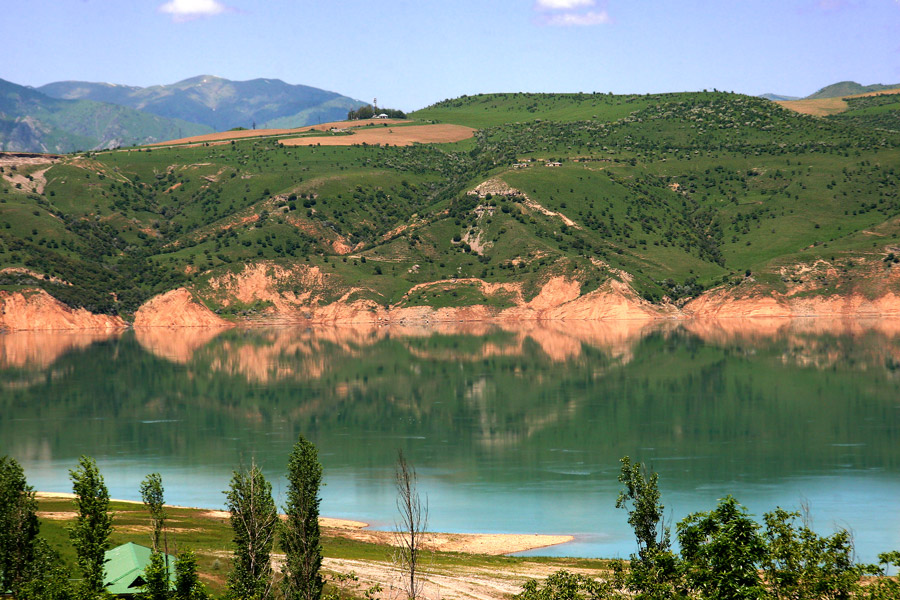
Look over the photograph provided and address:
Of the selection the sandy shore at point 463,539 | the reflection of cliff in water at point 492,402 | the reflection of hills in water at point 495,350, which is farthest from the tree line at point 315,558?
the reflection of hills in water at point 495,350

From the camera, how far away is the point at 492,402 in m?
127

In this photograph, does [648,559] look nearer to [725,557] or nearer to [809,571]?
[725,557]

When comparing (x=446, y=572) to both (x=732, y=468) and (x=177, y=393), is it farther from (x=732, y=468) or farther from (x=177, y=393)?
(x=177, y=393)

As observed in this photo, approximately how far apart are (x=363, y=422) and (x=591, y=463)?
115ft

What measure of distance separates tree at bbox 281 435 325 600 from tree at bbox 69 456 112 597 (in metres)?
7.70

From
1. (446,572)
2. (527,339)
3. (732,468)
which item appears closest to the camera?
(446,572)

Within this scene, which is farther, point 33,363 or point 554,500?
point 33,363

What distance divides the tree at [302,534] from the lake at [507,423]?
2511 cm

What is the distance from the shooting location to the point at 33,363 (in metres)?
172

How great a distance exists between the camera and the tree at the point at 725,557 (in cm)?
3409

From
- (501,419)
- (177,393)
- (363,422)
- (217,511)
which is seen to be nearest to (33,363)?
(177,393)

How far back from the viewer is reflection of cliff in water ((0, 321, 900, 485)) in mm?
98438

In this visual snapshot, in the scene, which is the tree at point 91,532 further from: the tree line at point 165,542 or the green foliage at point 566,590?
the green foliage at point 566,590

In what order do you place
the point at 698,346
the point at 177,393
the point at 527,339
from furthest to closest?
the point at 527,339
the point at 698,346
the point at 177,393
